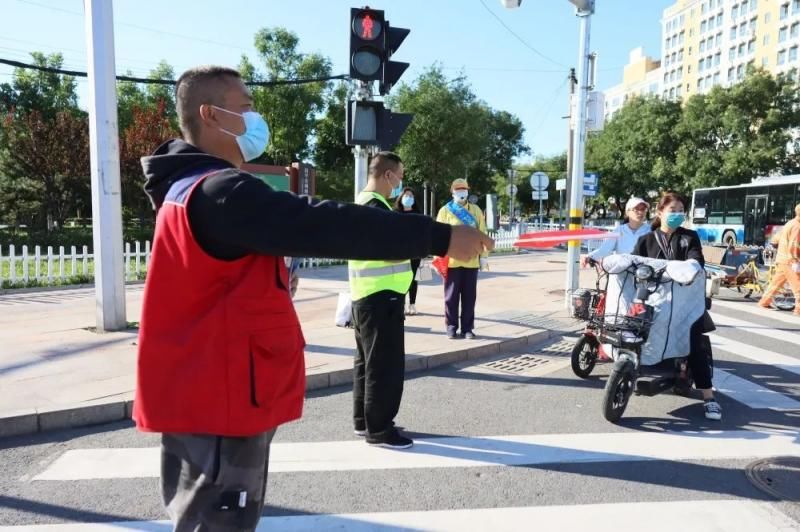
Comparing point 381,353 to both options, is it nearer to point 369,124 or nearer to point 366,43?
point 369,124

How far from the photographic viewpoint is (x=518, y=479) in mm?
3553

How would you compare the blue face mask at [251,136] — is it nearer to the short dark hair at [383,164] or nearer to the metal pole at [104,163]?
the short dark hair at [383,164]

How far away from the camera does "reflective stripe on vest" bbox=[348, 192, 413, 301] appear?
3.90 m

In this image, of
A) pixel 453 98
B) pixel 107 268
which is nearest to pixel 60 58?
pixel 453 98

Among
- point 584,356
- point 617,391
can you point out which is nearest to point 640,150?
point 584,356

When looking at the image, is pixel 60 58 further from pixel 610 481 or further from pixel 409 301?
pixel 610 481

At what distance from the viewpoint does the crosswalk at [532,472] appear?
9.95 ft

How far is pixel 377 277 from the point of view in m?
3.90

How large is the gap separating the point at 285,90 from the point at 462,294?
27878 millimetres

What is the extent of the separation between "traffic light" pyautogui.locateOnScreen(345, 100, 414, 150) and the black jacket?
2.82 metres

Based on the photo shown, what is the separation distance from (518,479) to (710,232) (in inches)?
1115

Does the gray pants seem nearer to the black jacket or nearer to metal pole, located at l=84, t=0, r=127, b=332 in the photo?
the black jacket

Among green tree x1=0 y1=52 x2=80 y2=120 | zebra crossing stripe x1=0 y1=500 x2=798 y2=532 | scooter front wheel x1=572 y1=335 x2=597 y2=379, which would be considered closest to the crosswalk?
zebra crossing stripe x1=0 y1=500 x2=798 y2=532

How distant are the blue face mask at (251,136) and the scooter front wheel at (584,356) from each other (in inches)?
182
